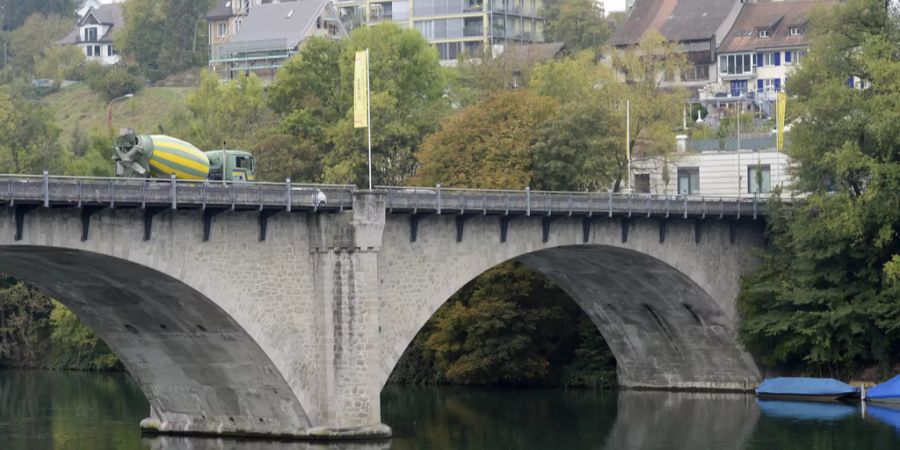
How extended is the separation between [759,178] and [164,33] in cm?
10495

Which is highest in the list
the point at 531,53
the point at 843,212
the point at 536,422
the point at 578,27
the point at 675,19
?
the point at 578,27

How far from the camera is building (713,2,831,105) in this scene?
14512 centimetres

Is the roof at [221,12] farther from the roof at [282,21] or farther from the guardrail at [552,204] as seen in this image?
the guardrail at [552,204]

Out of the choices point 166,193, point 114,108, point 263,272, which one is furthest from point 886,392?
point 114,108

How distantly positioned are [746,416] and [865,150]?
12924mm

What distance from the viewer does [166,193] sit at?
196 ft

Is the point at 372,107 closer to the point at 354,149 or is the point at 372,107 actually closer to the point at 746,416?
the point at 354,149

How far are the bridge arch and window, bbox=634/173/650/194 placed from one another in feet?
43.0

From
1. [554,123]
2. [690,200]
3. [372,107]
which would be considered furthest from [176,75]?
[690,200]

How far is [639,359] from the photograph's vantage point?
90.1m

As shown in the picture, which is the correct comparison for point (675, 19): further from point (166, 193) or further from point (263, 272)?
point (166, 193)

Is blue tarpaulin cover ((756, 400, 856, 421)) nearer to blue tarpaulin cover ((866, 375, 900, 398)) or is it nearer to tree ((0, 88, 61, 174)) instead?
blue tarpaulin cover ((866, 375, 900, 398))

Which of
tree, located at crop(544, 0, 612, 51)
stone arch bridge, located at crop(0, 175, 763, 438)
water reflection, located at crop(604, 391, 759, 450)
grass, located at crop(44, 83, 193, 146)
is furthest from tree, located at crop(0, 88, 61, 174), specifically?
stone arch bridge, located at crop(0, 175, 763, 438)

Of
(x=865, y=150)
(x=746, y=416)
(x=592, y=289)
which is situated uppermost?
(x=865, y=150)
